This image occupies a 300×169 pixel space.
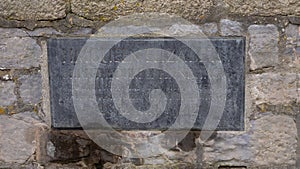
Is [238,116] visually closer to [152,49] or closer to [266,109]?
[266,109]

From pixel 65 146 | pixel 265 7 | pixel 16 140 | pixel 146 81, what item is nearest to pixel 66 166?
pixel 65 146

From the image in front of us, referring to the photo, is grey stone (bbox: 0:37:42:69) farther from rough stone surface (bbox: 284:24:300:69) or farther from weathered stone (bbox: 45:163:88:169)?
rough stone surface (bbox: 284:24:300:69)

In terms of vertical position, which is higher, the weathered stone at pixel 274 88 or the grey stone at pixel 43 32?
the grey stone at pixel 43 32

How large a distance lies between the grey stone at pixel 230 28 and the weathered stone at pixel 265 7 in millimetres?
53

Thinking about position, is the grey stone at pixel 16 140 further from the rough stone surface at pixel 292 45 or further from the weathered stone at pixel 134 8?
the rough stone surface at pixel 292 45

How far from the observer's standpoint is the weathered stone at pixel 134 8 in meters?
1.54

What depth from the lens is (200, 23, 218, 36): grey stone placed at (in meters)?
1.55

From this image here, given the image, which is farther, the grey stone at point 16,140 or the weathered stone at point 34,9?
the grey stone at point 16,140

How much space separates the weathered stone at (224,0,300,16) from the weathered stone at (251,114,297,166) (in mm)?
446

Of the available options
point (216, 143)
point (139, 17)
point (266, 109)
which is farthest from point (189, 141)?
point (139, 17)

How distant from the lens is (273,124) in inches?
62.4

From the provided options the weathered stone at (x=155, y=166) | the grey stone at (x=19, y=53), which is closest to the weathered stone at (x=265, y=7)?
the weathered stone at (x=155, y=166)

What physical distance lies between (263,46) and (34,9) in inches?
39.2

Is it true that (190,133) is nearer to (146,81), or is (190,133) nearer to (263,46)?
(146,81)
